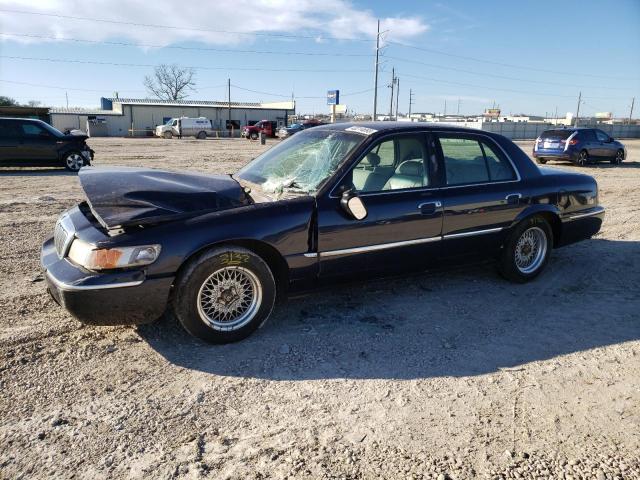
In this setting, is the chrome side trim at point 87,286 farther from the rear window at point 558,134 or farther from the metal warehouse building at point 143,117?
the metal warehouse building at point 143,117

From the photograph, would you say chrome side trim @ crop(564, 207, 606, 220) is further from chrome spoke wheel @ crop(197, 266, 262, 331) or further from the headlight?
the headlight

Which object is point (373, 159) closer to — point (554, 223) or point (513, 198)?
point (513, 198)

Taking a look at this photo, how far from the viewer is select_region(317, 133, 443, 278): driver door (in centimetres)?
376

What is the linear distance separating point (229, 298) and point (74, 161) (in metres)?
13.0

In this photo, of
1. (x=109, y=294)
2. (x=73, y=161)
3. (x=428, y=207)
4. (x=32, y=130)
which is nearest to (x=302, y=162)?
(x=428, y=207)

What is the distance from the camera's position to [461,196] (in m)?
4.37

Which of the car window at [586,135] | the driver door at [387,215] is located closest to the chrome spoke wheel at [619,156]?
the car window at [586,135]

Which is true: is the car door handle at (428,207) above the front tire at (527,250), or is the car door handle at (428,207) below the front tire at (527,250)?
above

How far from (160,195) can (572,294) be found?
154 inches

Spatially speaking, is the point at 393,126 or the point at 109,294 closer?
the point at 109,294

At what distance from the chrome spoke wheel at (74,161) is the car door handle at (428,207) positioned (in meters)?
13.1

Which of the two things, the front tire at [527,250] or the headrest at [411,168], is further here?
the front tire at [527,250]

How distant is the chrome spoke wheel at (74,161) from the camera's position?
14.2m

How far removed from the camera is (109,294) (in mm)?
3064
